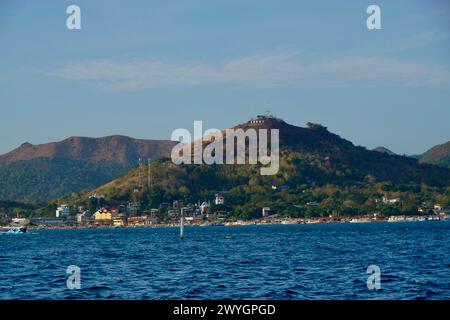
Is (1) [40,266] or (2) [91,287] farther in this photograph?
(1) [40,266]

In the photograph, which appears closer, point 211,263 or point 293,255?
point 211,263

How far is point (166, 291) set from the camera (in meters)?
54.3

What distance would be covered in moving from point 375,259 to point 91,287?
36421 millimetres
